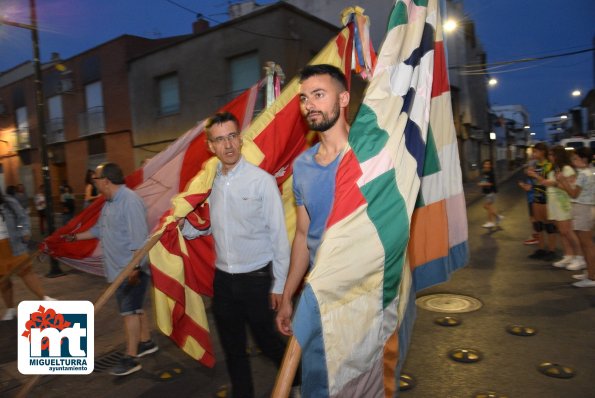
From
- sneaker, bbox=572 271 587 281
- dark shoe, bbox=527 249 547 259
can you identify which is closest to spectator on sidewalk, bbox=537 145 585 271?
sneaker, bbox=572 271 587 281

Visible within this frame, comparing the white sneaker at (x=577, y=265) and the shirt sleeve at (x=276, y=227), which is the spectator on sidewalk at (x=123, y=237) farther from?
the white sneaker at (x=577, y=265)

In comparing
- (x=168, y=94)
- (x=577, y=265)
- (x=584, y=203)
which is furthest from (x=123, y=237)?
(x=168, y=94)

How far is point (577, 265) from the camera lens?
253 inches

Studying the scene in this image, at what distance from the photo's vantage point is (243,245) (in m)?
2.85

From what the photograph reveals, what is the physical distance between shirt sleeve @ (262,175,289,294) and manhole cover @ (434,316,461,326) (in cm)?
270

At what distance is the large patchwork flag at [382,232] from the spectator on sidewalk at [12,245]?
5137mm

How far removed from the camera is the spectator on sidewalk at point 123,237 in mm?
3918

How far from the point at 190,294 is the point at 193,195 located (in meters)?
0.93

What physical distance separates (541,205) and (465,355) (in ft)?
15.2

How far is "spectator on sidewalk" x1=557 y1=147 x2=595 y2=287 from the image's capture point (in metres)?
5.64

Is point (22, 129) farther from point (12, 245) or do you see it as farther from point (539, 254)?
point (539, 254)

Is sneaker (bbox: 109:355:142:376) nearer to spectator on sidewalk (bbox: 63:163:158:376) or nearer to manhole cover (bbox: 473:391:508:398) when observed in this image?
spectator on sidewalk (bbox: 63:163:158:376)

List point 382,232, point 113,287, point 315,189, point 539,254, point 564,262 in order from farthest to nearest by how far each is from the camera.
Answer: point 539,254
point 564,262
point 113,287
point 315,189
point 382,232

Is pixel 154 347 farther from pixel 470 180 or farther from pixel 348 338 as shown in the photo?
pixel 470 180
